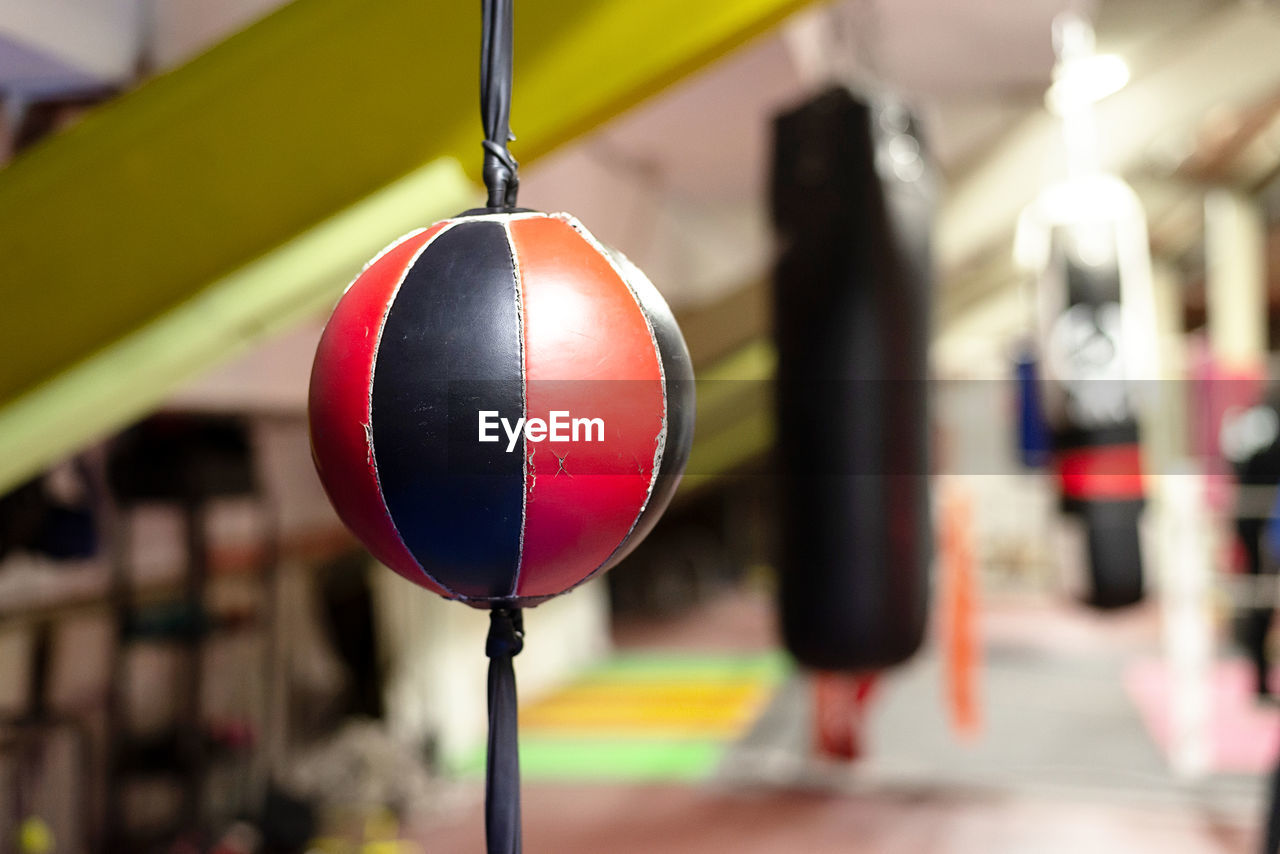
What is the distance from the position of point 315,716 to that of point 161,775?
975 mm

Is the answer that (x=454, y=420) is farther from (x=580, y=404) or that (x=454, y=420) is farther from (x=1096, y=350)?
(x=1096, y=350)

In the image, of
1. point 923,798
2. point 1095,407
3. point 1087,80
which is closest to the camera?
point 1095,407

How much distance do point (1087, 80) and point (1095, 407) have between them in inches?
54.6

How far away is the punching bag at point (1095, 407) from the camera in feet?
11.7

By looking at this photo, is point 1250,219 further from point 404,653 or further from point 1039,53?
point 404,653

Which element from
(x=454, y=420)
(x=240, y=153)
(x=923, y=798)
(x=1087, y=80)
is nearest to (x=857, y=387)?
(x=240, y=153)

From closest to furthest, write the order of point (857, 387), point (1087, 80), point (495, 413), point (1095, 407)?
point (495, 413), point (857, 387), point (1095, 407), point (1087, 80)

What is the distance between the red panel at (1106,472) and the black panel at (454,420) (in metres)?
3.22

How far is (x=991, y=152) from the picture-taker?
197 inches

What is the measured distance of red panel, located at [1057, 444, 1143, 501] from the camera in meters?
3.57

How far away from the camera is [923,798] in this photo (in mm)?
3764

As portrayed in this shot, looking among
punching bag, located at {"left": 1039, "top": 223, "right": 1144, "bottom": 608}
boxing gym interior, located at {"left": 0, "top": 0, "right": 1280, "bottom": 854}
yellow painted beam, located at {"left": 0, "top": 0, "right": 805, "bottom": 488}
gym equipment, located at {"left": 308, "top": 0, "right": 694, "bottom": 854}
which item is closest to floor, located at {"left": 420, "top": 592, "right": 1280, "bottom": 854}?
boxing gym interior, located at {"left": 0, "top": 0, "right": 1280, "bottom": 854}

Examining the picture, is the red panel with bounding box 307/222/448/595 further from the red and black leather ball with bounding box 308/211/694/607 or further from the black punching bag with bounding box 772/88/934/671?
the black punching bag with bounding box 772/88/934/671

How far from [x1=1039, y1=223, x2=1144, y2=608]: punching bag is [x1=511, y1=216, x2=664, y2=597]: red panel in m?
3.12
